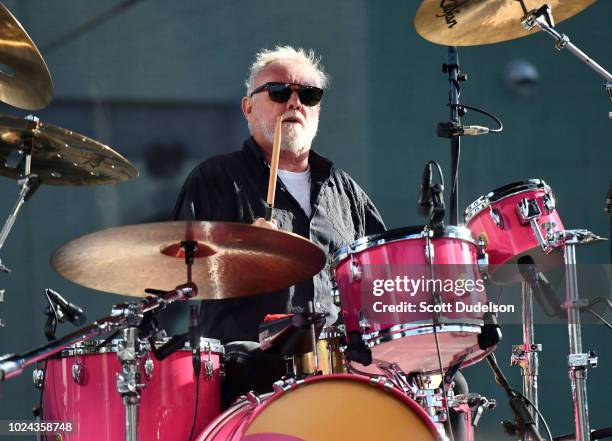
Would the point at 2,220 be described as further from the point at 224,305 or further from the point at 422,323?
the point at 422,323

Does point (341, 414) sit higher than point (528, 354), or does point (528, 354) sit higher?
point (528, 354)

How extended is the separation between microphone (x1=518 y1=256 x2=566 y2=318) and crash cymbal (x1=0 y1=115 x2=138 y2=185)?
1278mm

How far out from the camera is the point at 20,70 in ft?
8.89

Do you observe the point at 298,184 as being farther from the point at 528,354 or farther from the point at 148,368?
the point at 148,368

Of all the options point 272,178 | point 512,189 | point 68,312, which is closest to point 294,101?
point 272,178

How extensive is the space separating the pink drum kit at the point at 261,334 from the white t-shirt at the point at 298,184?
2.63 ft

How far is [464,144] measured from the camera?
4215 mm

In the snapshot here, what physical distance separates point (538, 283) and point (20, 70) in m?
1.75

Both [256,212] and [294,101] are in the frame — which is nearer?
[256,212]

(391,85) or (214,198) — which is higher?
(391,85)

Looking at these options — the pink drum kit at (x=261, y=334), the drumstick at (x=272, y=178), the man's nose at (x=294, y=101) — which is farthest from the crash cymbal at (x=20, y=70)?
the man's nose at (x=294, y=101)

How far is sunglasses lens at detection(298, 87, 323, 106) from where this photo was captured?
3252 mm

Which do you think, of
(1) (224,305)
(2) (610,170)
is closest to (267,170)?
(1) (224,305)

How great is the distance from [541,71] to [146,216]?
6.36ft
